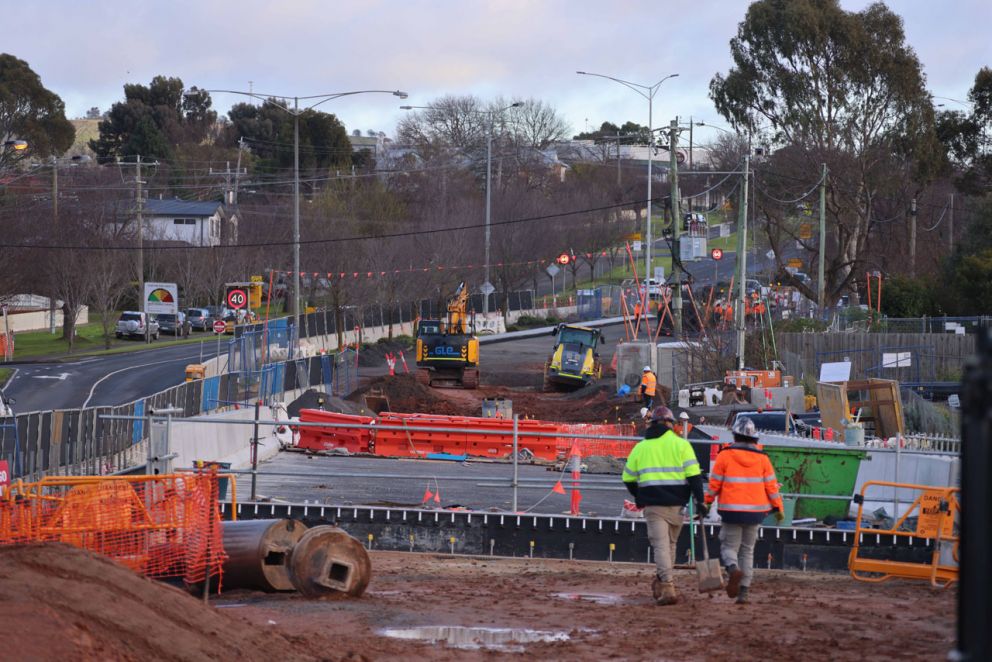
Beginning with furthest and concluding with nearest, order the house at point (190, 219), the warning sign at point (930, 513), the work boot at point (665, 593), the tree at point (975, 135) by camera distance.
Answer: the house at point (190, 219) < the tree at point (975, 135) < the warning sign at point (930, 513) < the work boot at point (665, 593)

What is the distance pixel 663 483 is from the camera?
10.8 m

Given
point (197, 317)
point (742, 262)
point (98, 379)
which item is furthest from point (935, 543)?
point (197, 317)

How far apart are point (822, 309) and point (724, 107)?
39.8ft

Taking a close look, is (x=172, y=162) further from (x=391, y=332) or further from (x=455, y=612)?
(x=455, y=612)

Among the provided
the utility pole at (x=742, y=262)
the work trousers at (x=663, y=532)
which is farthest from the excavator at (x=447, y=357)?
the work trousers at (x=663, y=532)

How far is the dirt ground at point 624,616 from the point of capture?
878 centimetres

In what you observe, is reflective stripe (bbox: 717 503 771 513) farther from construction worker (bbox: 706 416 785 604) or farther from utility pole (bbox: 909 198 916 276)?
utility pole (bbox: 909 198 916 276)

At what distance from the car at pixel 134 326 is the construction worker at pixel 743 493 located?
176ft

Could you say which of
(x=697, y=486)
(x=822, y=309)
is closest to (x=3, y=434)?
(x=697, y=486)

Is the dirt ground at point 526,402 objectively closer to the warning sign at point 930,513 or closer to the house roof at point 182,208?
the warning sign at point 930,513

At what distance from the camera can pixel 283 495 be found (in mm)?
21047

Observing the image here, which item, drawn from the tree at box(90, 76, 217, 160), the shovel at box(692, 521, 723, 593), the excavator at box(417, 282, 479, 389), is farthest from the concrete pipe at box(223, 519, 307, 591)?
the tree at box(90, 76, 217, 160)

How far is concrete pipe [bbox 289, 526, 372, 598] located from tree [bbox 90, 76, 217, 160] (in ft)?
332

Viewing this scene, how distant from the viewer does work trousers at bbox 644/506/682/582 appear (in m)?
10.7
